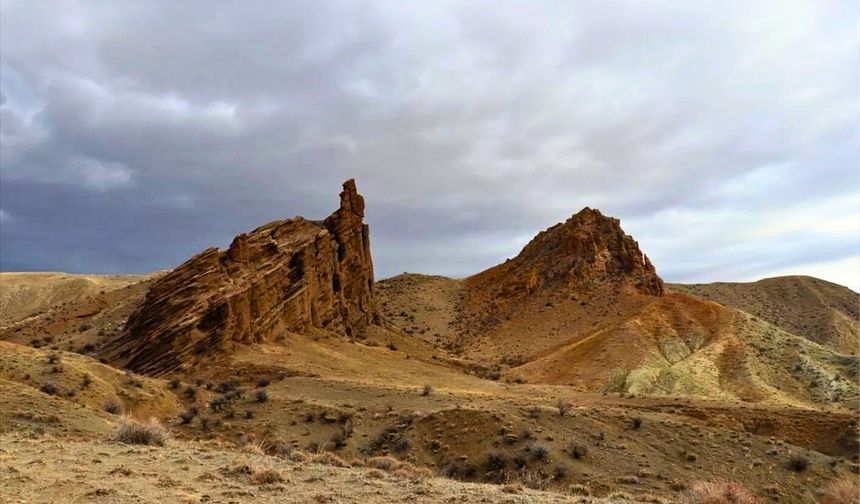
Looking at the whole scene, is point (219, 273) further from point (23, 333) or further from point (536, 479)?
point (536, 479)

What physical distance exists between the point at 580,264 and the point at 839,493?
57355 mm

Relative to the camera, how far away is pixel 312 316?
Result: 5184 centimetres

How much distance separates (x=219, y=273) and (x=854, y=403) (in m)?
43.4

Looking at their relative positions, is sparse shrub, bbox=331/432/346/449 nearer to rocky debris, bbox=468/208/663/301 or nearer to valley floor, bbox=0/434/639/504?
valley floor, bbox=0/434/639/504

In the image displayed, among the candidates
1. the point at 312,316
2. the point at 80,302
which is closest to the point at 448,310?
the point at 312,316

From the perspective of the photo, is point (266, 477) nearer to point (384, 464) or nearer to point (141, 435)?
point (384, 464)

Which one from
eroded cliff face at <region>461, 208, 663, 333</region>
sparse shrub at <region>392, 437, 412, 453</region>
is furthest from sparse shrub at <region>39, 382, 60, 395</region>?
eroded cliff face at <region>461, 208, 663, 333</region>

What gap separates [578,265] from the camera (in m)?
75.8

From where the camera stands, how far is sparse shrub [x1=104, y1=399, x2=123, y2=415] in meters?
25.9

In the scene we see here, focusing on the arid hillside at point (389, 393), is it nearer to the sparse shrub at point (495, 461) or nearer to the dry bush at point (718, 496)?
the sparse shrub at point (495, 461)

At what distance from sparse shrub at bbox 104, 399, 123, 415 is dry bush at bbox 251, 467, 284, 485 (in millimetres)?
14532

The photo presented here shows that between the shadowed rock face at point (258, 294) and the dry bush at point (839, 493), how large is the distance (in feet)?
111

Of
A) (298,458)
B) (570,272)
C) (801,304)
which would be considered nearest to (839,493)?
(298,458)

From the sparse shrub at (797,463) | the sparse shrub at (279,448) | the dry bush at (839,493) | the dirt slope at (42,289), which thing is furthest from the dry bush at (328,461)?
the dirt slope at (42,289)
